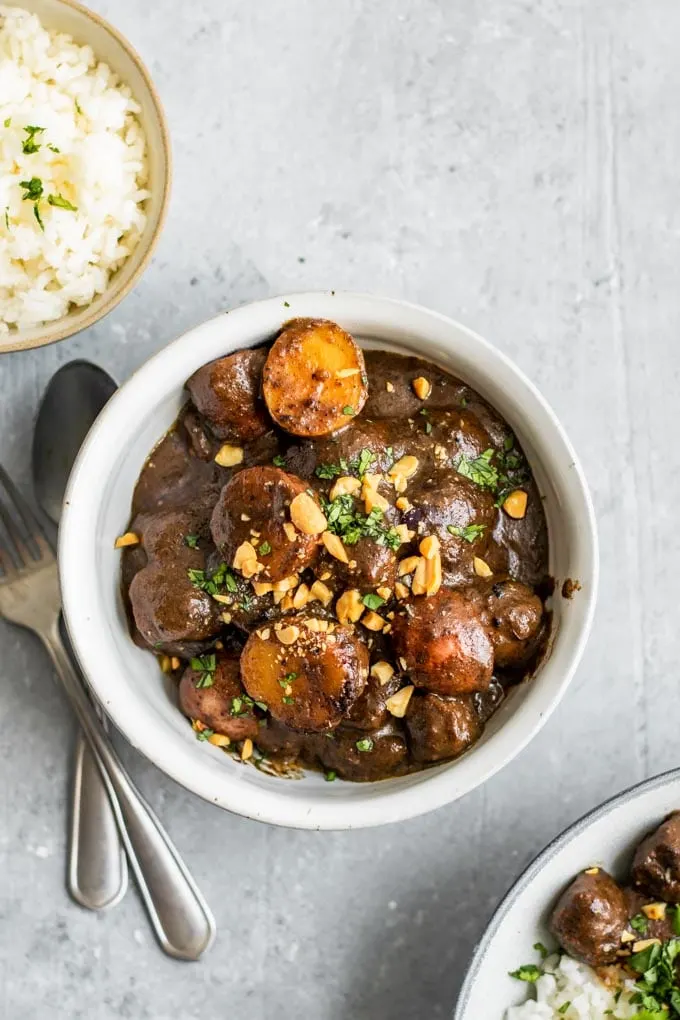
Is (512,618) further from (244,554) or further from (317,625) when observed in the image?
(244,554)

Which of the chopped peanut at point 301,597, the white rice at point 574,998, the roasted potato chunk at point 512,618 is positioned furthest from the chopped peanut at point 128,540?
the white rice at point 574,998

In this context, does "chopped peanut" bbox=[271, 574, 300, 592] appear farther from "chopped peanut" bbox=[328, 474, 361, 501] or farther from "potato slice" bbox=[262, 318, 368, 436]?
"potato slice" bbox=[262, 318, 368, 436]

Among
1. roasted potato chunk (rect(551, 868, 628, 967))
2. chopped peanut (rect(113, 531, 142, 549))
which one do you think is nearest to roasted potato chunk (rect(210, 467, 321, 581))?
chopped peanut (rect(113, 531, 142, 549))

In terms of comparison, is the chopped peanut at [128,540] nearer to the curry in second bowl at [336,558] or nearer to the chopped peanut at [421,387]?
the curry in second bowl at [336,558]

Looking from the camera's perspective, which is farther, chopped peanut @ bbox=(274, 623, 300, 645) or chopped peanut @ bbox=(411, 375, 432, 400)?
chopped peanut @ bbox=(411, 375, 432, 400)

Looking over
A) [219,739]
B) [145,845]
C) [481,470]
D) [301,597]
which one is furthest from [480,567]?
[145,845]
